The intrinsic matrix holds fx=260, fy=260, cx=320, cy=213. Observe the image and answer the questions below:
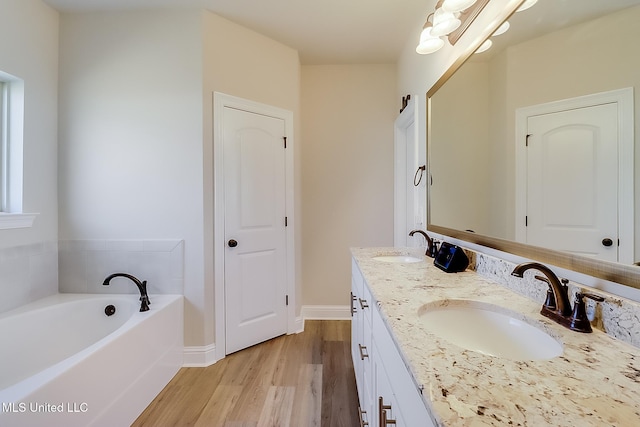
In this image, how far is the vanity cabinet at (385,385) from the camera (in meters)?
0.54

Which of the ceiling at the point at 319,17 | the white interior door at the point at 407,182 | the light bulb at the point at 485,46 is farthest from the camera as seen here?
the white interior door at the point at 407,182

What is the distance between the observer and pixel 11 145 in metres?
1.74

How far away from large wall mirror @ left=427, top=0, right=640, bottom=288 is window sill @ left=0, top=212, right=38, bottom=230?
2.70 meters

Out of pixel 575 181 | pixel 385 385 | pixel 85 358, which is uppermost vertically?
pixel 575 181

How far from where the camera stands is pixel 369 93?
270 centimetres

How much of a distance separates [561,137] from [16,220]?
2829mm

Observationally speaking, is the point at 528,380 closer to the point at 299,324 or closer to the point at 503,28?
the point at 503,28

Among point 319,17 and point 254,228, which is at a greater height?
point 319,17

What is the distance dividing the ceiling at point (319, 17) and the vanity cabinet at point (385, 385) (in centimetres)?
203

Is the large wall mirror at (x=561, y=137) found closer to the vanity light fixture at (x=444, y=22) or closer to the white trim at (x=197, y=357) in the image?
the vanity light fixture at (x=444, y=22)

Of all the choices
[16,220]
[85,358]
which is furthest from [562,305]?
[16,220]

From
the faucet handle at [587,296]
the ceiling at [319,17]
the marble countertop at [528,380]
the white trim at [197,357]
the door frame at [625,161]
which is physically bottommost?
the white trim at [197,357]

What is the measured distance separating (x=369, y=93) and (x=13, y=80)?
274 centimetres

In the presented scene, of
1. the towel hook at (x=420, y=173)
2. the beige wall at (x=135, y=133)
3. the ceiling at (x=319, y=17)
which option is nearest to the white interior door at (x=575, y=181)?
the towel hook at (x=420, y=173)
